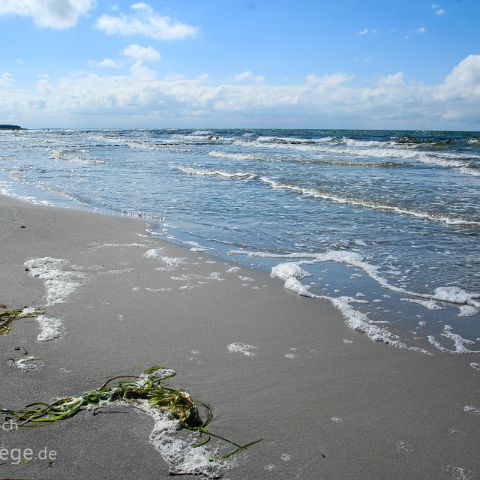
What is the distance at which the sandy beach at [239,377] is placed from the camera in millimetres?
2719

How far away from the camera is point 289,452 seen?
9.15ft

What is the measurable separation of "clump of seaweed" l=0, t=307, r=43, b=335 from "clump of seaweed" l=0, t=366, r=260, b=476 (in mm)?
1396

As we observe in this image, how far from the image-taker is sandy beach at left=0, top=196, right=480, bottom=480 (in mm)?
2719

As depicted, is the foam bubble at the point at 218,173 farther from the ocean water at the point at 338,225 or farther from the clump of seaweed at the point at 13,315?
the clump of seaweed at the point at 13,315

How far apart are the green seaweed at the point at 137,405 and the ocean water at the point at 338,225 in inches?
86.4

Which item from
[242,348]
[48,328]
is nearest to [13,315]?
[48,328]

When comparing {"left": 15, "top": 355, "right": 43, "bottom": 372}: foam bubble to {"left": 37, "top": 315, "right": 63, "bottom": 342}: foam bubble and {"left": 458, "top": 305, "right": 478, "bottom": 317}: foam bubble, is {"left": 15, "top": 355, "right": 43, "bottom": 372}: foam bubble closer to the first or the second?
{"left": 37, "top": 315, "right": 63, "bottom": 342}: foam bubble

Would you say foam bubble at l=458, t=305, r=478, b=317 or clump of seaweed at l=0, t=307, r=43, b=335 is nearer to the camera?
clump of seaweed at l=0, t=307, r=43, b=335

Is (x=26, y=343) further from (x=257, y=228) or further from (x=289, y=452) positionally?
(x=257, y=228)

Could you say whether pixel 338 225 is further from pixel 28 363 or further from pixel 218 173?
pixel 218 173

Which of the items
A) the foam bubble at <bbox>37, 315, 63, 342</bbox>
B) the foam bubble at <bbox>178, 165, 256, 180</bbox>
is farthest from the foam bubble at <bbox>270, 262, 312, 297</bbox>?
the foam bubble at <bbox>178, 165, 256, 180</bbox>

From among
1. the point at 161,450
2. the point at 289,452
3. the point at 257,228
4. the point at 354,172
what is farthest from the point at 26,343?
the point at 354,172

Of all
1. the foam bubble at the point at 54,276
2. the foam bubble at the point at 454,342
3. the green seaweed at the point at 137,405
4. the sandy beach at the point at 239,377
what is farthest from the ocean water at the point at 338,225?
the foam bubble at the point at 54,276

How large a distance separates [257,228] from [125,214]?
354cm
